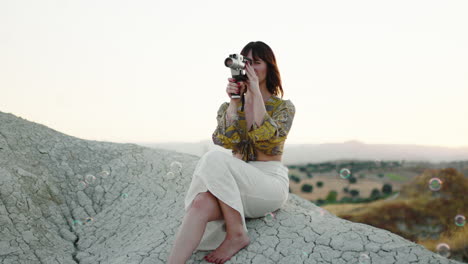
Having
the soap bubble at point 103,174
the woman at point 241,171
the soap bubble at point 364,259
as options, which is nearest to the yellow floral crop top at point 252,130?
the woman at point 241,171

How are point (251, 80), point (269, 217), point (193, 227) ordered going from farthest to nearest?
point (269, 217) → point (251, 80) → point (193, 227)

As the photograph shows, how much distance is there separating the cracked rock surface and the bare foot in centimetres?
8

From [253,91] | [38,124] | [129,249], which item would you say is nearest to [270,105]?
[253,91]

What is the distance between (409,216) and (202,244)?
5.67 m

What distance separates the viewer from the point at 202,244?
265 cm

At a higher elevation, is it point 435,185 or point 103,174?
point 435,185

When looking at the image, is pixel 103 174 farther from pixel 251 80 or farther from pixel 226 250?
pixel 251 80

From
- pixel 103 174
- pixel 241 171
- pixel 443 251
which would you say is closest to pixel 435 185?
pixel 443 251

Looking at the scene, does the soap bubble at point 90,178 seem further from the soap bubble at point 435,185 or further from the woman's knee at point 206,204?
the soap bubble at point 435,185

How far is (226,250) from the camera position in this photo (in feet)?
8.25

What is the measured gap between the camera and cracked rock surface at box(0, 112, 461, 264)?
8.80 ft

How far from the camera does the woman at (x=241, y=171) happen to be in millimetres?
2383

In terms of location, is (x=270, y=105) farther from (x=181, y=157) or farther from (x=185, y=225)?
(x=181, y=157)

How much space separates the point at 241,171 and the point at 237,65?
27.8 inches
